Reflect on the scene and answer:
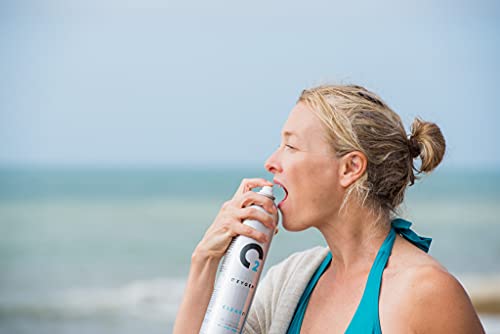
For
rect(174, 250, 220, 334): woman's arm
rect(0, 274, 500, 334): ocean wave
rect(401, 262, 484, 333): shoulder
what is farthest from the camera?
rect(0, 274, 500, 334): ocean wave

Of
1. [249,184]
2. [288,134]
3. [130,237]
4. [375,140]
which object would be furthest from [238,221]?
[130,237]

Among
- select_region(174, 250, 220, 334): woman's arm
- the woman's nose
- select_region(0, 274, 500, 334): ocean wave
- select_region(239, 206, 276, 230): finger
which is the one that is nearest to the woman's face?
the woman's nose

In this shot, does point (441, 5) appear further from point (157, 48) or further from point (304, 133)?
point (304, 133)

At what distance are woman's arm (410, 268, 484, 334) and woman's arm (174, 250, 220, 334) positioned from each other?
1.58 ft

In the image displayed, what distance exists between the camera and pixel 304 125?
1716mm

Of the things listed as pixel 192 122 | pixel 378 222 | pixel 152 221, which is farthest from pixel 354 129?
pixel 192 122

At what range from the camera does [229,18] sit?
17312 millimetres

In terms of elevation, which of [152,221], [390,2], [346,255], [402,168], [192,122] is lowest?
[346,255]

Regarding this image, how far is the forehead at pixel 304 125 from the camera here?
67.1 inches

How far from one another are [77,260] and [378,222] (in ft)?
29.9

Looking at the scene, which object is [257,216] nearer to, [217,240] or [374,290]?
[217,240]

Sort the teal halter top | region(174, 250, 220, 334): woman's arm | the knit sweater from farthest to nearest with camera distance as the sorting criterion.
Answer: the knit sweater → region(174, 250, 220, 334): woman's arm → the teal halter top

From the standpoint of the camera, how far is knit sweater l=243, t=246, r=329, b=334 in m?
1.87

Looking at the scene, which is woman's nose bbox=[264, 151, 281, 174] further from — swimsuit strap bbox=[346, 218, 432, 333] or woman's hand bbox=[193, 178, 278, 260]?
swimsuit strap bbox=[346, 218, 432, 333]
